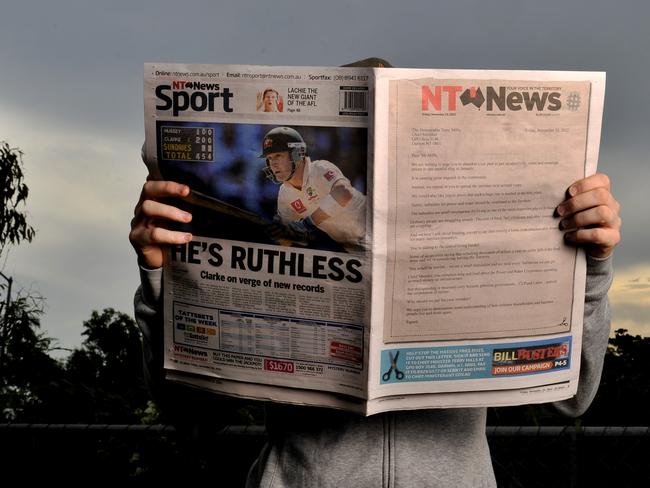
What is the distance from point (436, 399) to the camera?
1.14 m

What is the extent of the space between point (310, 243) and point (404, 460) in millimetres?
356

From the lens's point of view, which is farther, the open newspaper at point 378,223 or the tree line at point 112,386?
the tree line at point 112,386

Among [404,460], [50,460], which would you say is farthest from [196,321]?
[50,460]

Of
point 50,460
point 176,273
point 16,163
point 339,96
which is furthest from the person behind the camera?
point 16,163

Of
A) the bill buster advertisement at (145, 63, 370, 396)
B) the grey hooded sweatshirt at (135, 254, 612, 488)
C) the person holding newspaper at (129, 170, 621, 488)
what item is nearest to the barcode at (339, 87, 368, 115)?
the bill buster advertisement at (145, 63, 370, 396)

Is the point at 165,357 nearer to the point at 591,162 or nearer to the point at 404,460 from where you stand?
the point at 404,460

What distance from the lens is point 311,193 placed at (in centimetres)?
110

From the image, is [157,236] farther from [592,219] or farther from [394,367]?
[592,219]

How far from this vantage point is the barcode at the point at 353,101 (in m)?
1.07

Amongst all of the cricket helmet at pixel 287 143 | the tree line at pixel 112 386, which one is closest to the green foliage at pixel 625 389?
the tree line at pixel 112 386

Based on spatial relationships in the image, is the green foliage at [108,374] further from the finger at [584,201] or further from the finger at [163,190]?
the finger at [584,201]

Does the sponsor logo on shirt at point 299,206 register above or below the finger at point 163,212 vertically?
above

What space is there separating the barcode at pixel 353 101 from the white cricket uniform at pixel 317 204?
0.08 meters

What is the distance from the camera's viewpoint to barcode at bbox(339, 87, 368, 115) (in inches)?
42.0
